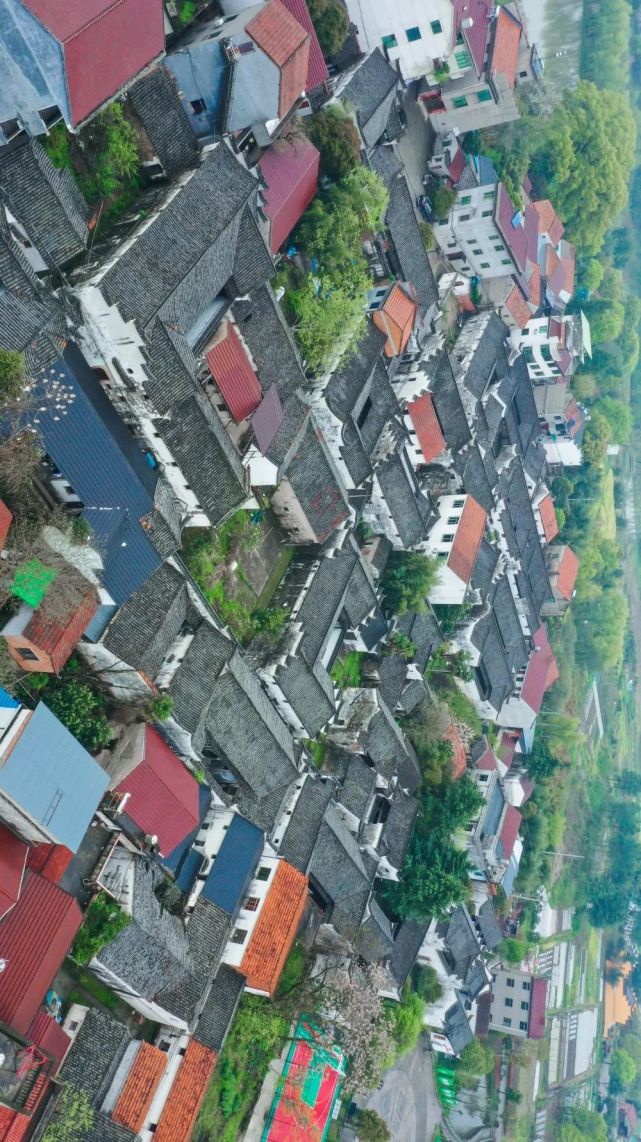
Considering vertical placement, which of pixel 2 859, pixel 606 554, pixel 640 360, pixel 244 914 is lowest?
pixel 2 859

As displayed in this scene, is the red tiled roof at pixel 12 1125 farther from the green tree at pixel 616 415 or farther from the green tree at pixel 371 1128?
the green tree at pixel 616 415

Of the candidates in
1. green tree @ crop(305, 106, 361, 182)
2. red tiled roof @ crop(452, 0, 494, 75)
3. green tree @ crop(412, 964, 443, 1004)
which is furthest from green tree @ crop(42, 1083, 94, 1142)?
red tiled roof @ crop(452, 0, 494, 75)

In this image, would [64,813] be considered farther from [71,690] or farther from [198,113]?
[198,113]

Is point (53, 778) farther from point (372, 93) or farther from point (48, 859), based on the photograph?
point (372, 93)

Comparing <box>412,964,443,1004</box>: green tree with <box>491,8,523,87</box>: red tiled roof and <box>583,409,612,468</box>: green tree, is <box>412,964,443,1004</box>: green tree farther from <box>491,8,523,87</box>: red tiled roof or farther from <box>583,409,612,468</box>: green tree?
<box>491,8,523,87</box>: red tiled roof

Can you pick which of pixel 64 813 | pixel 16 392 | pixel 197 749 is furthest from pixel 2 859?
pixel 16 392

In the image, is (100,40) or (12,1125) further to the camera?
(100,40)

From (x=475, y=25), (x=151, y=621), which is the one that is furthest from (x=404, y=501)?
(x=475, y=25)
